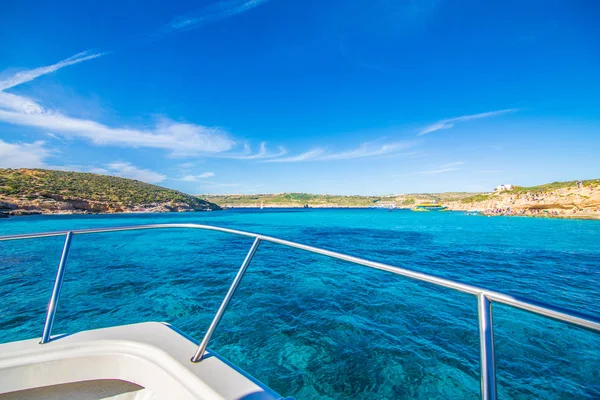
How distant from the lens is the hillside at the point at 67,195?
35062 mm

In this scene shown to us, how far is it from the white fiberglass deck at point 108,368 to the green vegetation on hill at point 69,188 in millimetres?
50391

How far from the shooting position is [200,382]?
1.29 metres

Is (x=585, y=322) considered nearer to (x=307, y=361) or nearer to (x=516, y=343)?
(x=307, y=361)

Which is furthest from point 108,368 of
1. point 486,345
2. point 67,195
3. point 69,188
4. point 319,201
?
point 319,201

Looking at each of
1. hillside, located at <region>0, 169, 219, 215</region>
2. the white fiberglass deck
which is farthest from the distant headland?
the white fiberglass deck

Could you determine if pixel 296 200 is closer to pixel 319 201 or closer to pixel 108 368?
pixel 319 201

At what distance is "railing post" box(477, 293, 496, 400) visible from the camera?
2.68ft

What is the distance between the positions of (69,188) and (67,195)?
13.8 ft

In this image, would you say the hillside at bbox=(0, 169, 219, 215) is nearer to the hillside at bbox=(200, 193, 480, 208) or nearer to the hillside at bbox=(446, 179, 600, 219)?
the hillside at bbox=(200, 193, 480, 208)

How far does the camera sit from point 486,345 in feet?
2.82

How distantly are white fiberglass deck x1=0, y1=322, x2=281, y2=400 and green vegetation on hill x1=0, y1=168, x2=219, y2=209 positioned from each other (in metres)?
50.4

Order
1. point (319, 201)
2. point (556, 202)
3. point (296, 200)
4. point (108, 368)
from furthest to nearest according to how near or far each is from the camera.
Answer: point (296, 200), point (319, 201), point (556, 202), point (108, 368)

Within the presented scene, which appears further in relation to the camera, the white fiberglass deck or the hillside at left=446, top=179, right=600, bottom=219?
the hillside at left=446, top=179, right=600, bottom=219

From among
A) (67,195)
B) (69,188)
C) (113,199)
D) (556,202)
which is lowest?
(556,202)
